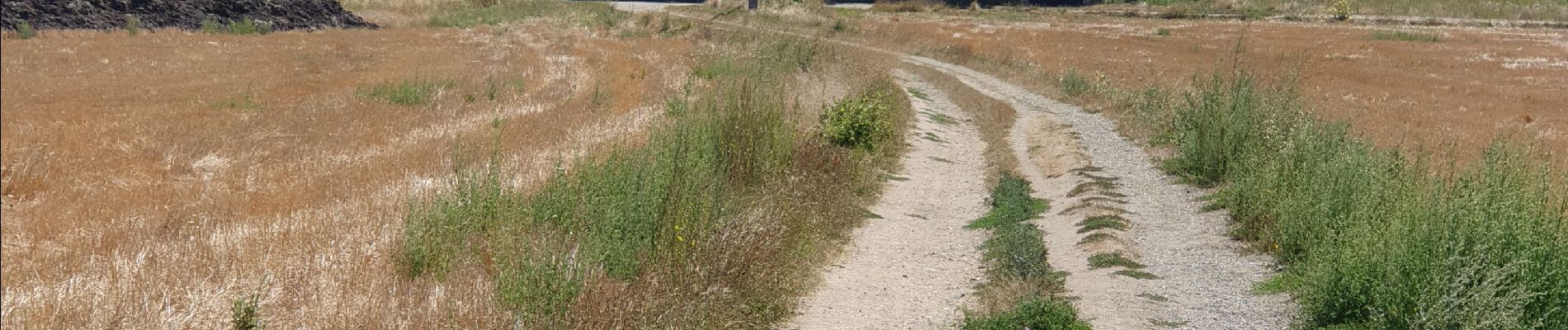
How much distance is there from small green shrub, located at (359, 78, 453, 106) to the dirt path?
7.99 m

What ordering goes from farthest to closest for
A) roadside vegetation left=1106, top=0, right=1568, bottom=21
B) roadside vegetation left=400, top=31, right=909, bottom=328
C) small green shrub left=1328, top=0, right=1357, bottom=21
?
small green shrub left=1328, top=0, right=1357, bottom=21, roadside vegetation left=1106, top=0, right=1568, bottom=21, roadside vegetation left=400, top=31, right=909, bottom=328

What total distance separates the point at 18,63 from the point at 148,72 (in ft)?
21.8

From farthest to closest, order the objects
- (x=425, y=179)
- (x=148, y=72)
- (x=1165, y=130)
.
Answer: (x=1165, y=130)
(x=425, y=179)
(x=148, y=72)

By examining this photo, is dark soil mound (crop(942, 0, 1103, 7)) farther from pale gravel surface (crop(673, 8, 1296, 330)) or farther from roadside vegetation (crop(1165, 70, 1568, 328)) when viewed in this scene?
roadside vegetation (crop(1165, 70, 1568, 328))

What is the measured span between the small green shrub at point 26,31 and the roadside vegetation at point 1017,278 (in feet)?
21.2

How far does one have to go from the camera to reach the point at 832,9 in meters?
83.4

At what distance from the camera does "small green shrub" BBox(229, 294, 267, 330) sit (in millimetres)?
5379

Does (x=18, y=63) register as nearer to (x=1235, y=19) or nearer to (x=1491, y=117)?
(x=1491, y=117)

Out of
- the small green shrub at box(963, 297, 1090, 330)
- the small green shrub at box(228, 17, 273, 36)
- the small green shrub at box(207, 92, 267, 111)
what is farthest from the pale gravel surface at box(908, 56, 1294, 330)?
the small green shrub at box(228, 17, 273, 36)

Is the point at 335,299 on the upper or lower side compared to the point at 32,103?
lower

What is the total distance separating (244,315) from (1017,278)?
7.00m

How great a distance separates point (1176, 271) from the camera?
36.7 ft

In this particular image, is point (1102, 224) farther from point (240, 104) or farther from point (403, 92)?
point (403, 92)

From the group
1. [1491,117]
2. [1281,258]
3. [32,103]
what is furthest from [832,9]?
[32,103]
